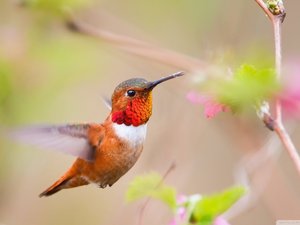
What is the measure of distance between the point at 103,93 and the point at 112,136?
5.00 ft

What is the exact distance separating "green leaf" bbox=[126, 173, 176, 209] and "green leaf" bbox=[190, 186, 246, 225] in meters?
0.06

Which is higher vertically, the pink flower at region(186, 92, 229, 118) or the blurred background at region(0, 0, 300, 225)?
the pink flower at region(186, 92, 229, 118)

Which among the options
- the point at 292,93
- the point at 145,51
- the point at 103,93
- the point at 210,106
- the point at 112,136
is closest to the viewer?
the point at 210,106

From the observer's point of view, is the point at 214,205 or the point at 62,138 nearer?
the point at 214,205

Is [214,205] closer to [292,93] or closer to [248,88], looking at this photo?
[248,88]

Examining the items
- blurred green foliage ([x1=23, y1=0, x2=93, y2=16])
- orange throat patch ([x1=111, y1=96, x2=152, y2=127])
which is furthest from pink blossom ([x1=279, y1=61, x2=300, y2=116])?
blurred green foliage ([x1=23, y1=0, x2=93, y2=16])

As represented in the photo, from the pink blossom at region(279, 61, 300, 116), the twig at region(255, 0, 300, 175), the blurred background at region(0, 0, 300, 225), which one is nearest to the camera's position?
the twig at region(255, 0, 300, 175)

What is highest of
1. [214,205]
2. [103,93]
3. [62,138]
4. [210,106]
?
[210,106]

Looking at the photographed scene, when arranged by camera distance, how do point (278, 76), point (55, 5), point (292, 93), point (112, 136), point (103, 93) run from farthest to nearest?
point (103, 93)
point (55, 5)
point (292, 93)
point (112, 136)
point (278, 76)

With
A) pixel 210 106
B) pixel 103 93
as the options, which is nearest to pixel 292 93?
pixel 210 106

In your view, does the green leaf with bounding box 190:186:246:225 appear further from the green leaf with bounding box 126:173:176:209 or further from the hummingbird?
the hummingbird

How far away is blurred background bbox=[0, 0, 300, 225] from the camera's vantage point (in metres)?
2.81

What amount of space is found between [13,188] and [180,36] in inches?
54.2

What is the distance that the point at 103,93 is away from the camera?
3.25 meters
